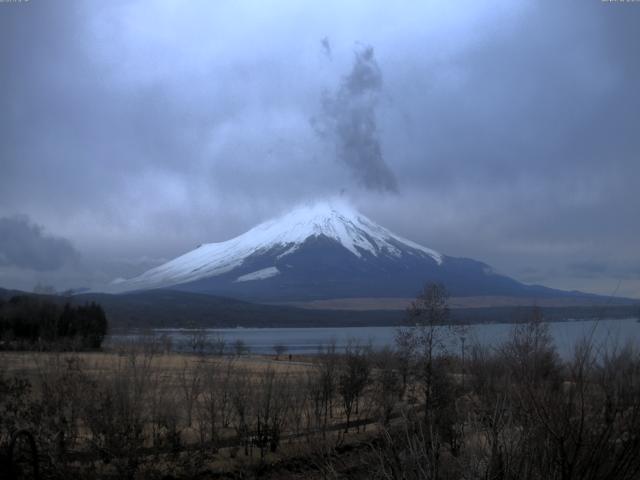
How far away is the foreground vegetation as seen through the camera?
5.77 metres

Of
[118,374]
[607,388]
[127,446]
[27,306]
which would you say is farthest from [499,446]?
[27,306]

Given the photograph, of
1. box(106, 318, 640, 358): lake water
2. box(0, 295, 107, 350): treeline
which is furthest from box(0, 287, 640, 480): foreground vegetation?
box(0, 295, 107, 350): treeline

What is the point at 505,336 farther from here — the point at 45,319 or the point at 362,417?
the point at 45,319

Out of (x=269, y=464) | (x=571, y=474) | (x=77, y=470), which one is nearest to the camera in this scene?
(x=571, y=474)

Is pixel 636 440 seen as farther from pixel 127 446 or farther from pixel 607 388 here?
pixel 127 446

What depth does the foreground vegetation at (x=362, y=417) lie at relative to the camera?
5.77 meters

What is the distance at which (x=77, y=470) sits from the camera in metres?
14.4

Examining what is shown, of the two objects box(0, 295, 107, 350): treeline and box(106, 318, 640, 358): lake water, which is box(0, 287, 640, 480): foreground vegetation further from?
box(0, 295, 107, 350): treeline

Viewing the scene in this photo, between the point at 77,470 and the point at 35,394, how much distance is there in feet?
12.1

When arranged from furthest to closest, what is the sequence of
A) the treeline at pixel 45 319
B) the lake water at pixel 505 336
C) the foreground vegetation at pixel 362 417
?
→ the treeline at pixel 45 319 < the lake water at pixel 505 336 < the foreground vegetation at pixel 362 417

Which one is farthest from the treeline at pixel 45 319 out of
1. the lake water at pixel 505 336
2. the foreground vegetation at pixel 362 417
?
the foreground vegetation at pixel 362 417

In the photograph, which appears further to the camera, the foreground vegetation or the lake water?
the lake water

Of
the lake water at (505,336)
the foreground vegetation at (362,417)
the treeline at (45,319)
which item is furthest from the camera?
the treeline at (45,319)

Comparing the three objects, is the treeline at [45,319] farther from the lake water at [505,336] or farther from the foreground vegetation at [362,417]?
the foreground vegetation at [362,417]
